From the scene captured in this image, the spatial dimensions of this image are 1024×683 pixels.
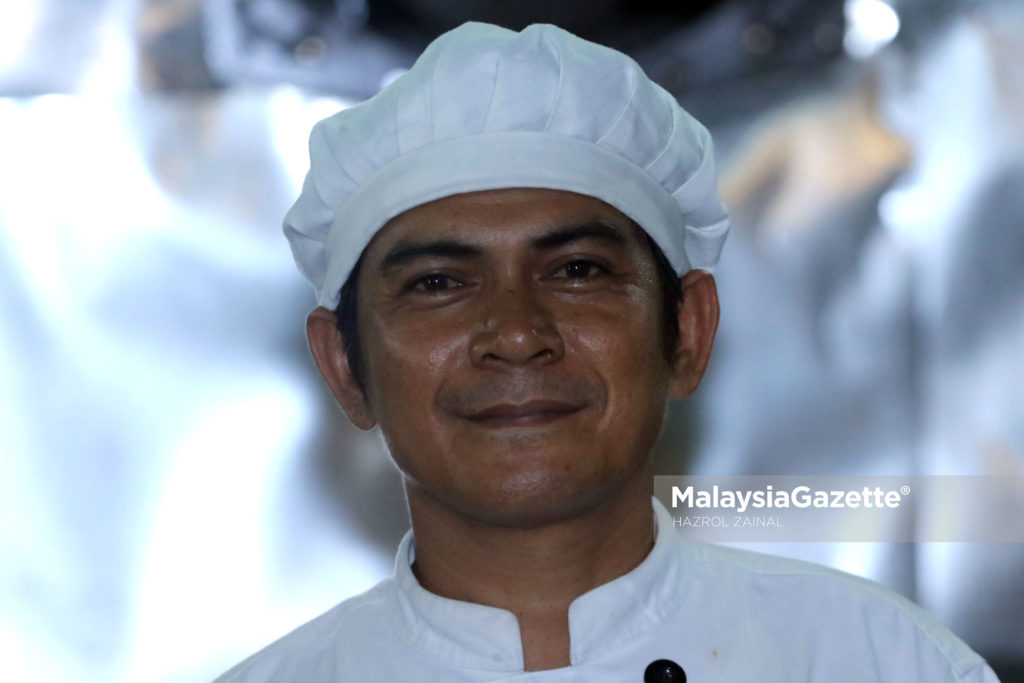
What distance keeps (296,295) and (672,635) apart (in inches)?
34.2

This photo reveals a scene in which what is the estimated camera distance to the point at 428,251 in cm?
118

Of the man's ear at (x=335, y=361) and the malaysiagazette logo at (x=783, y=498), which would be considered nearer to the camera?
the man's ear at (x=335, y=361)

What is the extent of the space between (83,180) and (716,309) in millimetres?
1014

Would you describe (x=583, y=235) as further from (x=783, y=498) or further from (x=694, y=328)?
(x=783, y=498)

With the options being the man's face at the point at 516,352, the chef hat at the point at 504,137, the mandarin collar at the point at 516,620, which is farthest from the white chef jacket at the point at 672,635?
the chef hat at the point at 504,137

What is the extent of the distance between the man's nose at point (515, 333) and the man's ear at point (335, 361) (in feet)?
0.83

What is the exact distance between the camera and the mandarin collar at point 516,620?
1.16 metres

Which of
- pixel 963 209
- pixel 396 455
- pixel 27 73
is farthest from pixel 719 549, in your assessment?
pixel 27 73

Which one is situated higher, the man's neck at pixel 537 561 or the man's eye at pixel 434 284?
the man's eye at pixel 434 284

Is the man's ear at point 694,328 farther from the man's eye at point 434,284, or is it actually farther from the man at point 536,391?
the man's eye at point 434,284

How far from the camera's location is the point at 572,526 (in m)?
1.18

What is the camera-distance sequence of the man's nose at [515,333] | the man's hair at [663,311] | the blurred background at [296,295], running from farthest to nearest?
the blurred background at [296,295] → the man's hair at [663,311] → the man's nose at [515,333]

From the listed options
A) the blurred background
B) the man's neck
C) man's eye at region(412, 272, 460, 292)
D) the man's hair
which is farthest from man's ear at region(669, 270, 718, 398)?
the blurred background

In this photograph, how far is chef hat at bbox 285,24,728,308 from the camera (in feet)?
3.91
